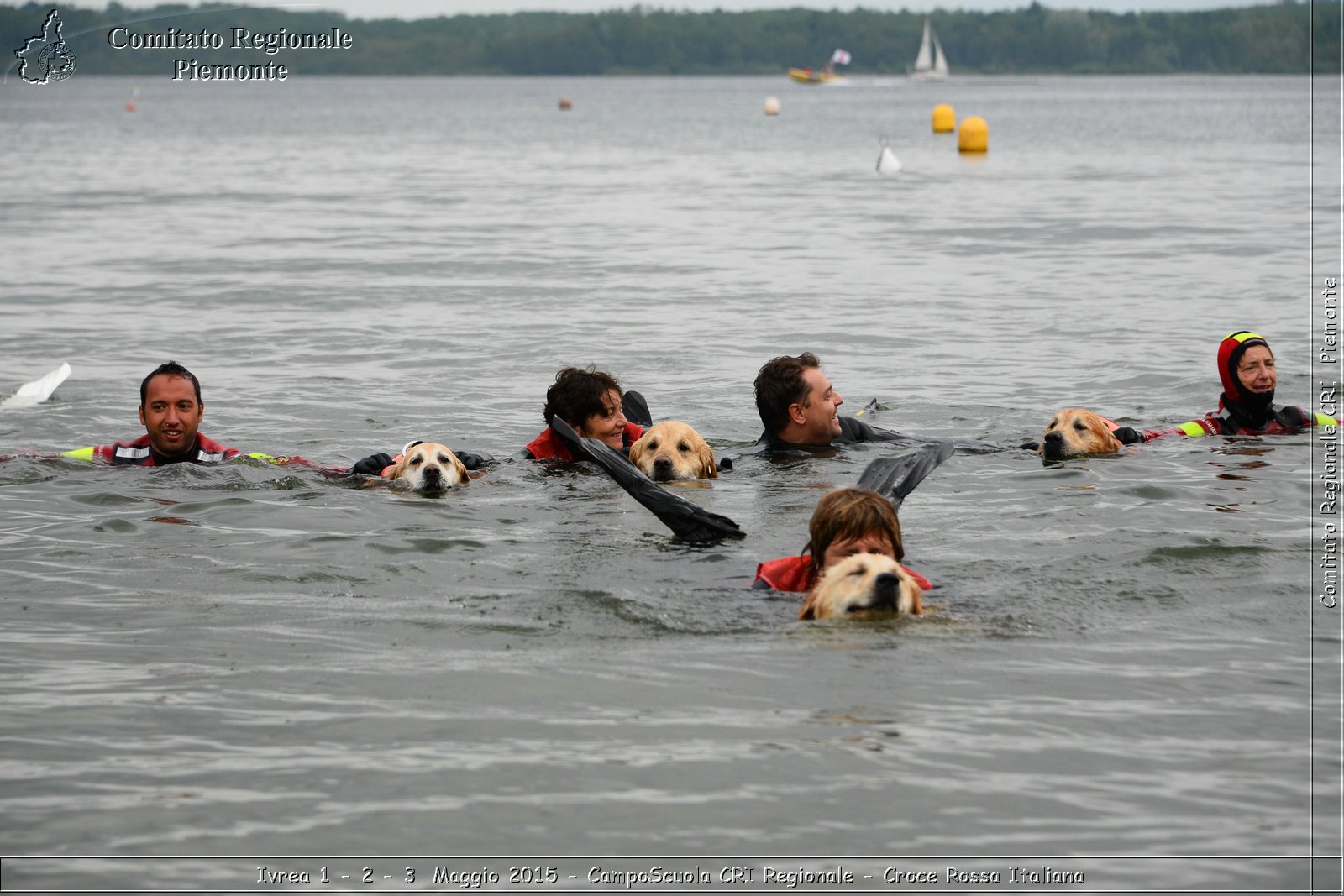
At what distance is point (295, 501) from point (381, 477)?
61cm

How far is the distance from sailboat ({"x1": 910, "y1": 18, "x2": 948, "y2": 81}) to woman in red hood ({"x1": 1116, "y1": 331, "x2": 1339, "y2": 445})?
15463cm


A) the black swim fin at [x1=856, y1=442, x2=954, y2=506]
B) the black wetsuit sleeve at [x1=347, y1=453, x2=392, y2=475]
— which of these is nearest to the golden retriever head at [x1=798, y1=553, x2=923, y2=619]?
the black swim fin at [x1=856, y1=442, x2=954, y2=506]

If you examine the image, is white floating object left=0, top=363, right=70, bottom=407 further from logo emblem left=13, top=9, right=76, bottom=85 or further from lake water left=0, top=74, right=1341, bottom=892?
logo emblem left=13, top=9, right=76, bottom=85

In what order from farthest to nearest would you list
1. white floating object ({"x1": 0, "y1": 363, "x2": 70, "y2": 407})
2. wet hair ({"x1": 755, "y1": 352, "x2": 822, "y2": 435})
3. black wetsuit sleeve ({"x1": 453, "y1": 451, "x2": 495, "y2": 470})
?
white floating object ({"x1": 0, "y1": 363, "x2": 70, "y2": 407})
wet hair ({"x1": 755, "y1": 352, "x2": 822, "y2": 435})
black wetsuit sleeve ({"x1": 453, "y1": 451, "x2": 495, "y2": 470})

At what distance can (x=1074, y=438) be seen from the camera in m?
10.0

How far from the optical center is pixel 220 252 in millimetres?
26125

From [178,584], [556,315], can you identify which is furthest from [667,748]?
[556,315]

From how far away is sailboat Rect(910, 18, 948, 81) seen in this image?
166 m

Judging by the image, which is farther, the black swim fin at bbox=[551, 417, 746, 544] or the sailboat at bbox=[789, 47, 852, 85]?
the sailboat at bbox=[789, 47, 852, 85]

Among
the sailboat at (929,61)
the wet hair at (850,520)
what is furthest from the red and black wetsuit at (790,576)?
the sailboat at (929,61)

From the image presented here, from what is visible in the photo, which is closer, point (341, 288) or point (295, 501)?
point (295, 501)

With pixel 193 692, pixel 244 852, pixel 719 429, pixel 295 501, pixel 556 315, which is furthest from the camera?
pixel 556 315

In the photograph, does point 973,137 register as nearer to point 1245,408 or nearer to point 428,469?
point 1245,408

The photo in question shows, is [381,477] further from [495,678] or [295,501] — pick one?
[495,678]
